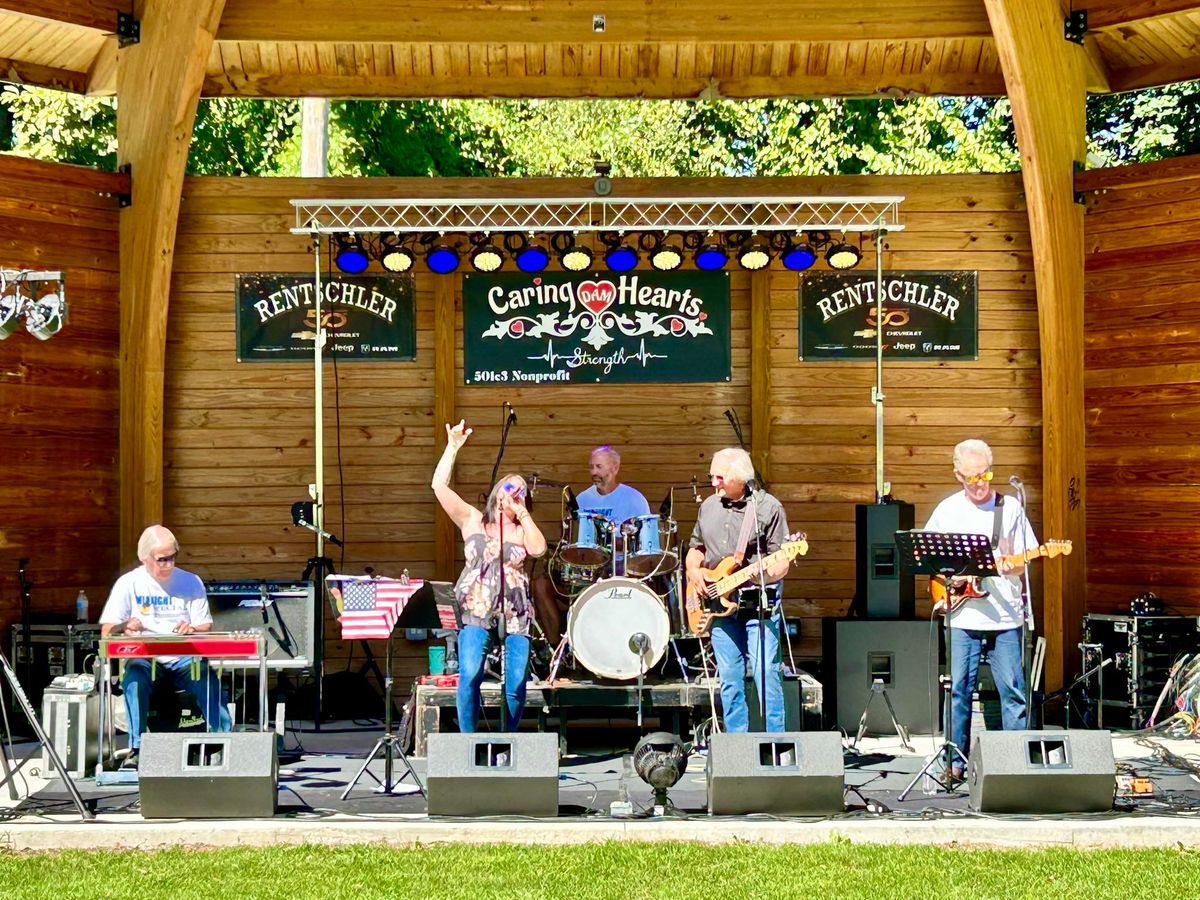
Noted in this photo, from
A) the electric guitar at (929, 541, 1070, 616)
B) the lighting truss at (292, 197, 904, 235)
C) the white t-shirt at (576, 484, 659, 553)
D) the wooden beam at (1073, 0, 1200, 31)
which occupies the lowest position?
the electric guitar at (929, 541, 1070, 616)

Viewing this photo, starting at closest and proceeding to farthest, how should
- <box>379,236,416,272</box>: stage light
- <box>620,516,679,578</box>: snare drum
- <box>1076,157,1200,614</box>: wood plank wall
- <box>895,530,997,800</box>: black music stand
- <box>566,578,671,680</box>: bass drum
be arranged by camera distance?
<box>895,530,997,800</box>: black music stand
<box>566,578,671,680</box>: bass drum
<box>620,516,679,578</box>: snare drum
<box>1076,157,1200,614</box>: wood plank wall
<box>379,236,416,272</box>: stage light

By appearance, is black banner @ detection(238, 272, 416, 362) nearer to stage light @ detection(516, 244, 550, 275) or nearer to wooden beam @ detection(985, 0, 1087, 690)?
stage light @ detection(516, 244, 550, 275)

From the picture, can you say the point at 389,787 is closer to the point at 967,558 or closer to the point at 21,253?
the point at 967,558

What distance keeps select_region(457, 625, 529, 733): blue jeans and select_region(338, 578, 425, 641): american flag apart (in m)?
1.03

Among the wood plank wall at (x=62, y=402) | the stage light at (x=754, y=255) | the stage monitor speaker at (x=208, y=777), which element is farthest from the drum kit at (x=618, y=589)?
the wood plank wall at (x=62, y=402)

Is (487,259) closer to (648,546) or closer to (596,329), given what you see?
(596,329)

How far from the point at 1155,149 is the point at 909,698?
11.8 m

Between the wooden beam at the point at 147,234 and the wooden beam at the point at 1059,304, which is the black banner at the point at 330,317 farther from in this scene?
the wooden beam at the point at 1059,304

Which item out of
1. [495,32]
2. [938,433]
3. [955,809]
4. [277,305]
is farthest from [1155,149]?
[955,809]

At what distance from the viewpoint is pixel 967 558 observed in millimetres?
7734

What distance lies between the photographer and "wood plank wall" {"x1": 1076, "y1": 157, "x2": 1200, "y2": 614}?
1038 cm

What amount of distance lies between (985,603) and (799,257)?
142 inches

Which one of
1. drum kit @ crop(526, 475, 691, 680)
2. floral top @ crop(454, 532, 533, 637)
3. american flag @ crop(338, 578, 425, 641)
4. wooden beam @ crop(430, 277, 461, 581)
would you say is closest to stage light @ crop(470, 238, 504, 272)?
wooden beam @ crop(430, 277, 461, 581)

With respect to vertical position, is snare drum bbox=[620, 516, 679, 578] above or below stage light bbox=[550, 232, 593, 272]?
below
